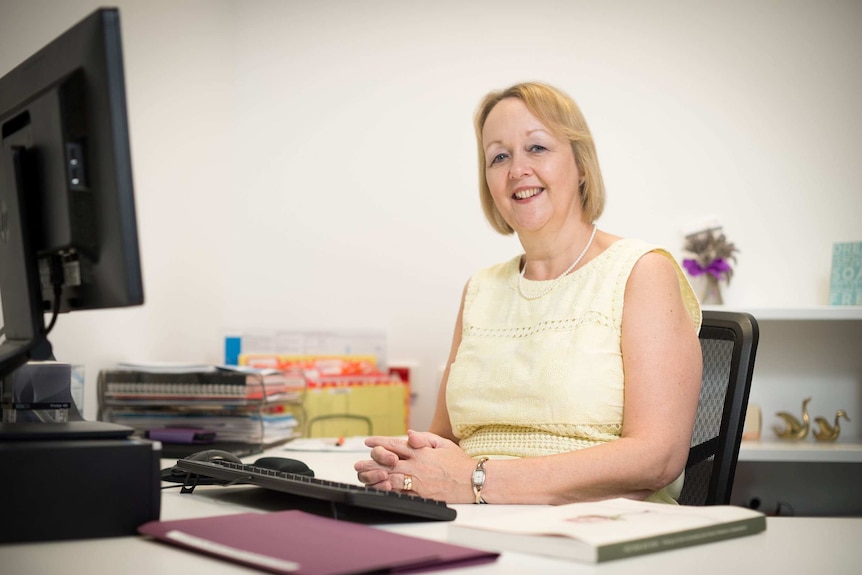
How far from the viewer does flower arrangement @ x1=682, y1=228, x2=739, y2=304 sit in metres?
2.96

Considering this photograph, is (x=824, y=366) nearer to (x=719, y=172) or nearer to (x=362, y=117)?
(x=719, y=172)

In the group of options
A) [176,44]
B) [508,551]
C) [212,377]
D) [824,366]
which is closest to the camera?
[508,551]

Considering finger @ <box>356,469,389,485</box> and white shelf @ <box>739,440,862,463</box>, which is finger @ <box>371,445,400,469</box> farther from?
white shelf @ <box>739,440,862,463</box>

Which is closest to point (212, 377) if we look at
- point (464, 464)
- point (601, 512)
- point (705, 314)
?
point (464, 464)

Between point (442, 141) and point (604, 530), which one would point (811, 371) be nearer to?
point (442, 141)

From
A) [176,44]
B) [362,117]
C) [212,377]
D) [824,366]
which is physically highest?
[176,44]

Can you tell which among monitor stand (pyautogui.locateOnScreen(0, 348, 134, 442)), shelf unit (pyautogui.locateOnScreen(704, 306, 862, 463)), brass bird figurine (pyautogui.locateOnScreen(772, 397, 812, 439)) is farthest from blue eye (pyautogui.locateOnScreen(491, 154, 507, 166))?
brass bird figurine (pyautogui.locateOnScreen(772, 397, 812, 439))

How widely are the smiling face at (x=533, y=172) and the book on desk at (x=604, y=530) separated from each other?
898 mm

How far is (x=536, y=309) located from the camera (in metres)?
1.77

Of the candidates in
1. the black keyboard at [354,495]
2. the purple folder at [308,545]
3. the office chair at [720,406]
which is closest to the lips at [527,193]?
the office chair at [720,406]

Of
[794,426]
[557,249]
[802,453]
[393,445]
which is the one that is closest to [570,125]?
[557,249]

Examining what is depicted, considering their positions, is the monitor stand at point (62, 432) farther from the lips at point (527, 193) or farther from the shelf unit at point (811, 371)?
the shelf unit at point (811, 371)

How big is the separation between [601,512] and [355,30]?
8.44ft

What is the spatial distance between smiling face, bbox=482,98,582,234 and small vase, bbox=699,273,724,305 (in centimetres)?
128
